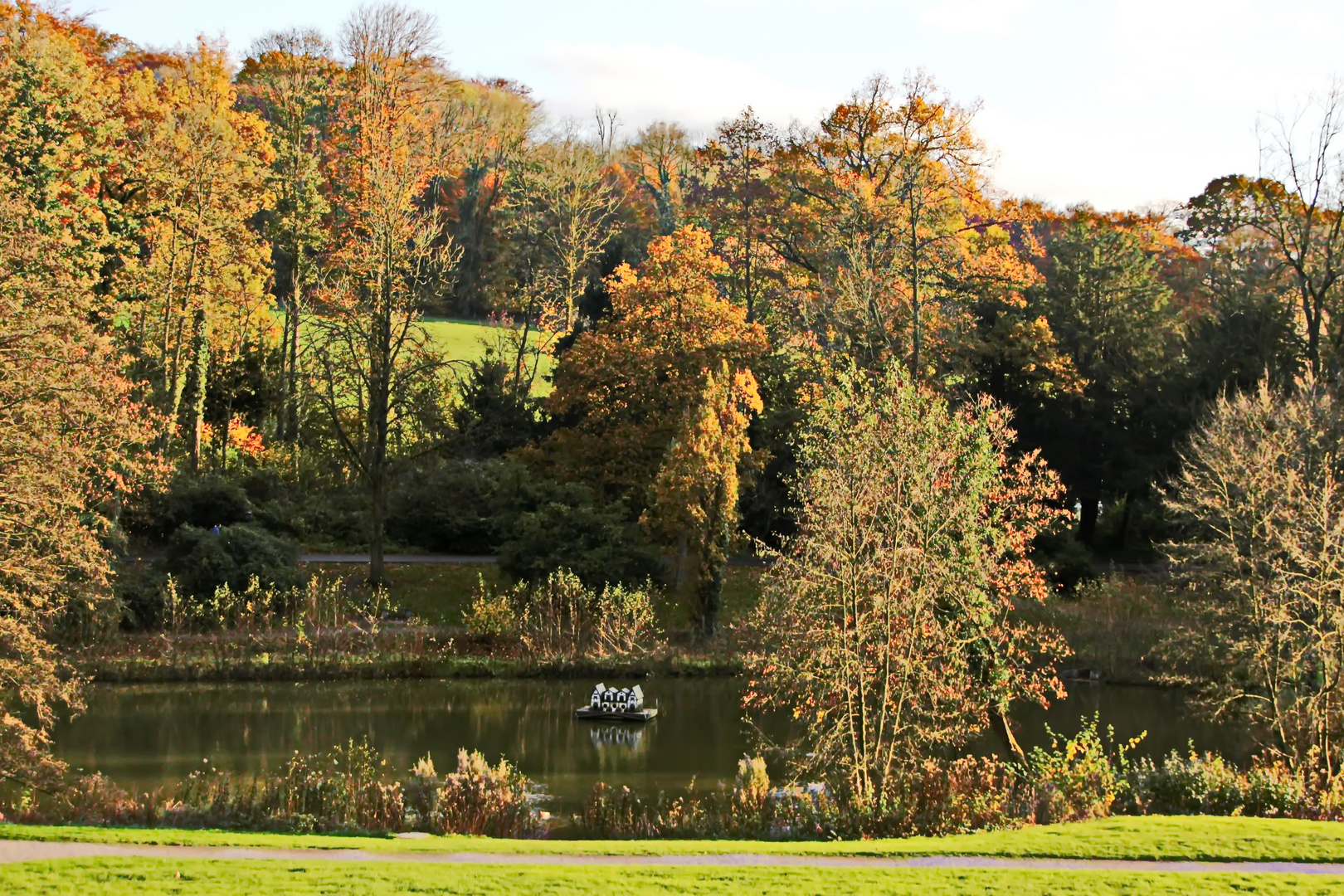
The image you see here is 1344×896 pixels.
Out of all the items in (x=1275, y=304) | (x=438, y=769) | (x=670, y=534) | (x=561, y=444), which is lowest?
(x=438, y=769)

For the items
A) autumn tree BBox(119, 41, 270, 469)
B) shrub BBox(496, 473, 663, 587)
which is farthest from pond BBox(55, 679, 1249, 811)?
autumn tree BBox(119, 41, 270, 469)

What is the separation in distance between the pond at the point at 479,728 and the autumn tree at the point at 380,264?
24.0 ft

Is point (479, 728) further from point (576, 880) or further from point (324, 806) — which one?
point (576, 880)

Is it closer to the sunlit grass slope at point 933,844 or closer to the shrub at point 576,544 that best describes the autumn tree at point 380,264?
the shrub at point 576,544

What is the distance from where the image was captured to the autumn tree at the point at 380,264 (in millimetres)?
32969

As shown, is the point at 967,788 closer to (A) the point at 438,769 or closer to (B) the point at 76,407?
(A) the point at 438,769

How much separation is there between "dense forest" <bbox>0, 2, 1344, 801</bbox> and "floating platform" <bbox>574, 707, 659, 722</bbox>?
556 cm

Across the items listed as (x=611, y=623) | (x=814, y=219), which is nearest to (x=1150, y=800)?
(x=611, y=623)

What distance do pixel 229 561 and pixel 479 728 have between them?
8.68 metres

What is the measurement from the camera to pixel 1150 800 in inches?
679

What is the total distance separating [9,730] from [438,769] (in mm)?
5808

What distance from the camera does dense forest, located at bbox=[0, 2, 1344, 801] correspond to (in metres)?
30.3

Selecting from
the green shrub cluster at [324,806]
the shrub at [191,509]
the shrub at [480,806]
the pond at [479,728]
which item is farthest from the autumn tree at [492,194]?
the shrub at [480,806]

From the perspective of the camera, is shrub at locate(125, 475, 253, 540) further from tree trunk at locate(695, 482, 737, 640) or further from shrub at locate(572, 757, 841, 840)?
shrub at locate(572, 757, 841, 840)
